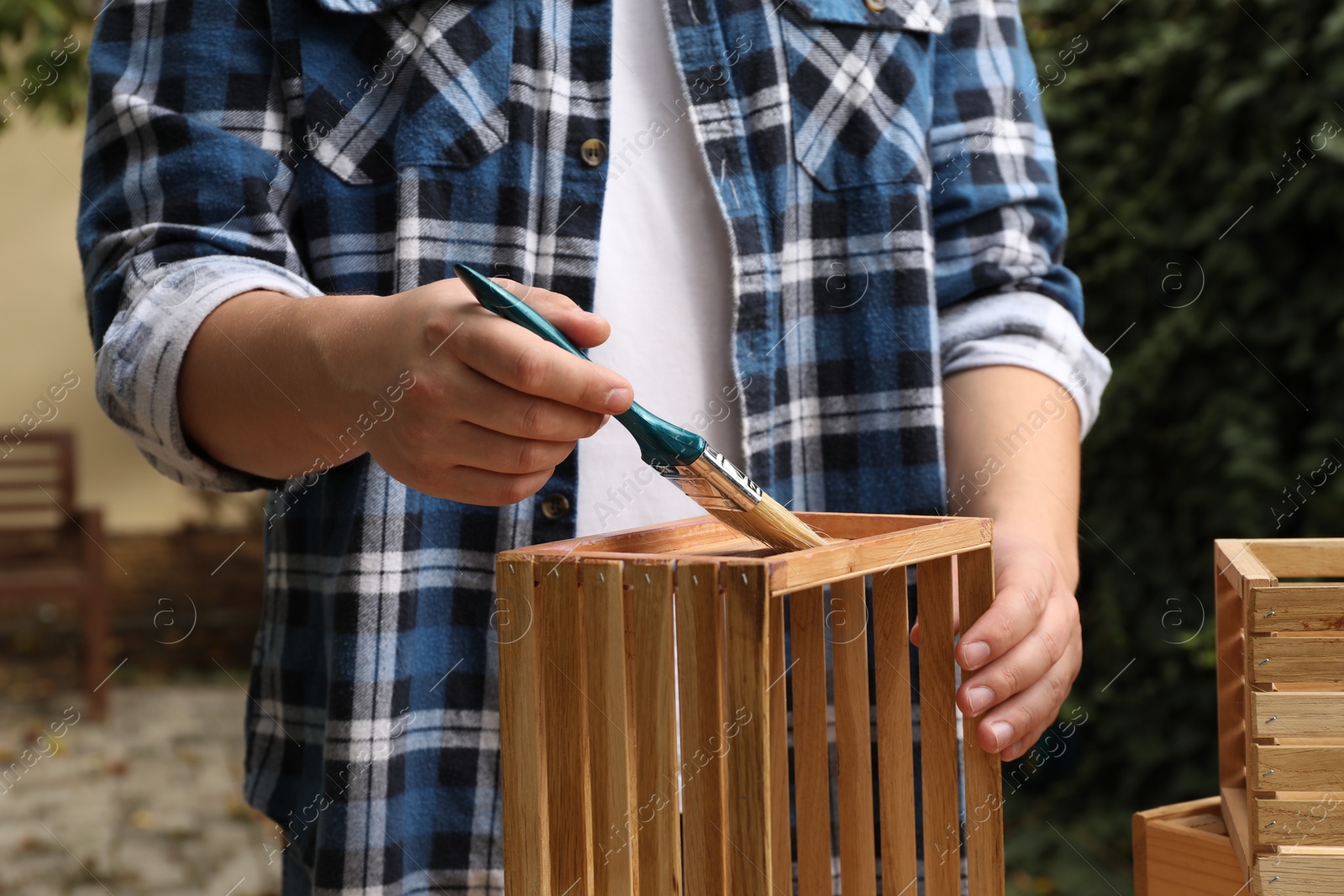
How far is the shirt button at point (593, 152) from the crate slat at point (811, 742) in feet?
1.55

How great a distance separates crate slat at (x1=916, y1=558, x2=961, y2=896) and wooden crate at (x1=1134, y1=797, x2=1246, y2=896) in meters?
0.13

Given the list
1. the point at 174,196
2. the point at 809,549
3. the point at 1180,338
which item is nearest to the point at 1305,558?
the point at 809,549

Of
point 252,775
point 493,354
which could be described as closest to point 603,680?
point 493,354

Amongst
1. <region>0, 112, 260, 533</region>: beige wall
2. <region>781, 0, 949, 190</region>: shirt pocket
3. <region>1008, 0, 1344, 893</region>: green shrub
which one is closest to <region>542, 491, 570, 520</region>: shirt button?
<region>781, 0, 949, 190</region>: shirt pocket

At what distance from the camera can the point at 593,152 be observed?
1125 millimetres

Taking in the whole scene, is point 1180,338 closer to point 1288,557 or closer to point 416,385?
point 1288,557

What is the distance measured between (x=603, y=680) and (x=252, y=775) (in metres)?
0.66

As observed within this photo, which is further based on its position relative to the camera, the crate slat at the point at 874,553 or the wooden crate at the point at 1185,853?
the wooden crate at the point at 1185,853

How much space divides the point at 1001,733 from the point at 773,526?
264mm

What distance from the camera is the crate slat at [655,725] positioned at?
0.71 metres

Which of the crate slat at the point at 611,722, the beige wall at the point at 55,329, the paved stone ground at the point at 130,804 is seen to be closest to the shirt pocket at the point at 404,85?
the crate slat at the point at 611,722

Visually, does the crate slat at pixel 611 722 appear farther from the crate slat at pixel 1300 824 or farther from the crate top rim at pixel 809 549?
the crate slat at pixel 1300 824

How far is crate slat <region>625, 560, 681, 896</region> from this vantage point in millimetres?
715

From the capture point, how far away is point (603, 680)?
28.9 inches
